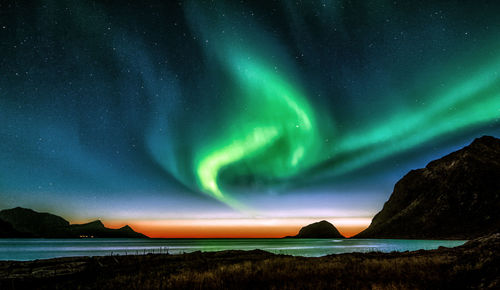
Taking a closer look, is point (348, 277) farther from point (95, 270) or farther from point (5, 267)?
point (5, 267)

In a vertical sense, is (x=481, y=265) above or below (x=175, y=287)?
above

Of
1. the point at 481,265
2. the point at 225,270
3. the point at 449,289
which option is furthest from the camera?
the point at 225,270

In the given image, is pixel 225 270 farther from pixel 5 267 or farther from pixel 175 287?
pixel 5 267

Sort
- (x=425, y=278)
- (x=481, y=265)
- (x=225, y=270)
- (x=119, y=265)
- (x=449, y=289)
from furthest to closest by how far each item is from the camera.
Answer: (x=119, y=265), (x=225, y=270), (x=425, y=278), (x=481, y=265), (x=449, y=289)

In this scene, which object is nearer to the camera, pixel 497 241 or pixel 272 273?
pixel 497 241

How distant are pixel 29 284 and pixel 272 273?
18449 mm

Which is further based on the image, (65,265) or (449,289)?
(65,265)

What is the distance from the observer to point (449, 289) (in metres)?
12.5

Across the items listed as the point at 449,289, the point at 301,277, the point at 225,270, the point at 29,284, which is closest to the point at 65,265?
the point at 29,284

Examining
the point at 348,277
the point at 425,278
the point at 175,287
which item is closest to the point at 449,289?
the point at 425,278

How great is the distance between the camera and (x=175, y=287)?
1573 centimetres

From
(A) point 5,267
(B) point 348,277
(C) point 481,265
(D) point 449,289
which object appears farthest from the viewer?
(A) point 5,267

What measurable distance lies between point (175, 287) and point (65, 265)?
1750 centimetres

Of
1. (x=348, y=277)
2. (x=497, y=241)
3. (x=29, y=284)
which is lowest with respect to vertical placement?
(x=29, y=284)
